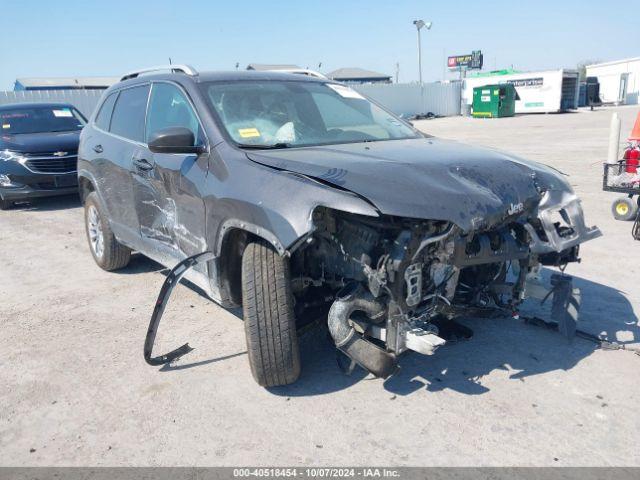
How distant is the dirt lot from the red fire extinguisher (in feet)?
9.07

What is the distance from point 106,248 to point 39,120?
624 centimetres

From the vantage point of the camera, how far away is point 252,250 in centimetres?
314

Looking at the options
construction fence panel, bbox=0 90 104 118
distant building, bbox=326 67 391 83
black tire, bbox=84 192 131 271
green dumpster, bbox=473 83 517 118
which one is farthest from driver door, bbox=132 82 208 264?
distant building, bbox=326 67 391 83

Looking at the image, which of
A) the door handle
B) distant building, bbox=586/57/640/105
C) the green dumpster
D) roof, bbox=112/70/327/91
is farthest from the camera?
distant building, bbox=586/57/640/105

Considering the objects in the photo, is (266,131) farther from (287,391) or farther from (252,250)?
(287,391)

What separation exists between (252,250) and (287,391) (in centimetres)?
89

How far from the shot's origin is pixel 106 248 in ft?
18.1

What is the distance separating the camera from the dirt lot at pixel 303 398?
275cm

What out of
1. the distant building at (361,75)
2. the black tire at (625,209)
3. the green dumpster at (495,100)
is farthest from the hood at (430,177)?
the distant building at (361,75)

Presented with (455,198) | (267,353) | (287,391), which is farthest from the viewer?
(287,391)

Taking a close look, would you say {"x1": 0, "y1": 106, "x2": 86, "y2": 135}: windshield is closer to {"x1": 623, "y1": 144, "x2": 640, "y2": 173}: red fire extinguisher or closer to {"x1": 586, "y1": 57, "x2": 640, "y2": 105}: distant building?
{"x1": 623, "y1": 144, "x2": 640, "y2": 173}: red fire extinguisher

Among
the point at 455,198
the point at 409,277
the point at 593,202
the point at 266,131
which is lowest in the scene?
the point at 593,202

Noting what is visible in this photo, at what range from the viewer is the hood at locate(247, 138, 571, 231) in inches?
109

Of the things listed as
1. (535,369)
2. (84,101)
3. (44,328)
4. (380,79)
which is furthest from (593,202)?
(380,79)
